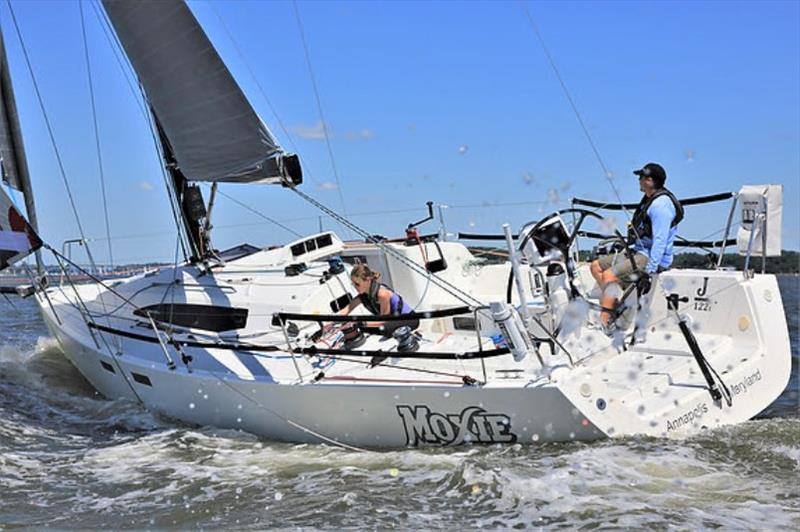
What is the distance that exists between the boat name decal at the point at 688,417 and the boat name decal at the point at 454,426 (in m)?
1.24

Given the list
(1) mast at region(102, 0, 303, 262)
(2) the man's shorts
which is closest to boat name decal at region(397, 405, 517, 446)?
(2) the man's shorts

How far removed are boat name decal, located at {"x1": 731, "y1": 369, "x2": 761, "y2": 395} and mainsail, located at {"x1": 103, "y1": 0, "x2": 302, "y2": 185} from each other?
4.65m

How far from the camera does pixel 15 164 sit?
990cm

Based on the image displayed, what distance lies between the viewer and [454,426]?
5914 mm

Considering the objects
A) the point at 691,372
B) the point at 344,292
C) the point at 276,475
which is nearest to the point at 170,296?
the point at 344,292

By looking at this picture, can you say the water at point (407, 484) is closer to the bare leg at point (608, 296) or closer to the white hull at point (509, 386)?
the white hull at point (509, 386)

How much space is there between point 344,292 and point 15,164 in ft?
16.4

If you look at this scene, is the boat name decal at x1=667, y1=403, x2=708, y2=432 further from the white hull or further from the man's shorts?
the man's shorts

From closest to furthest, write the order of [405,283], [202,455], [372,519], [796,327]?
[372,519]
[202,455]
[405,283]
[796,327]

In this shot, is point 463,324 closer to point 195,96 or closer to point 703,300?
point 703,300

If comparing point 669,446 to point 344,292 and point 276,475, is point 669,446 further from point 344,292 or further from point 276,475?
point 344,292

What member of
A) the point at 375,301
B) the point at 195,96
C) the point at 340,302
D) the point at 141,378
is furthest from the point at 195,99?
the point at 141,378

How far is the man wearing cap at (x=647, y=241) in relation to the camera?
242 inches

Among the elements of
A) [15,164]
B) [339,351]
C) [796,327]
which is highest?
[15,164]
